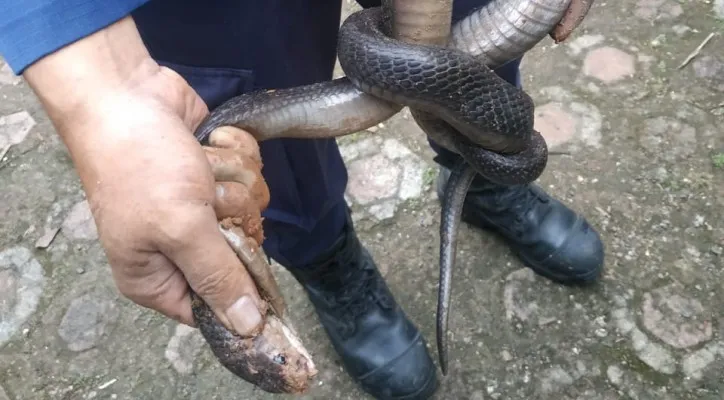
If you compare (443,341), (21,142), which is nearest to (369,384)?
(443,341)

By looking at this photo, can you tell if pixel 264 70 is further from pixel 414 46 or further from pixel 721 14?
pixel 721 14

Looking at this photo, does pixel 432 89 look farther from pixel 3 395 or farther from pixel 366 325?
pixel 3 395

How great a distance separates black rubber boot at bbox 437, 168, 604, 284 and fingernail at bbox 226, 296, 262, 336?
134 centimetres

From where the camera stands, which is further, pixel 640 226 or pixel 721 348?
pixel 640 226

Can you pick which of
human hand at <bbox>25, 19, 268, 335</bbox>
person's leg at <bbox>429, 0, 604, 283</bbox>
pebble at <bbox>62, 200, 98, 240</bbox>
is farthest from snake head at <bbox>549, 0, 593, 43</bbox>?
pebble at <bbox>62, 200, 98, 240</bbox>

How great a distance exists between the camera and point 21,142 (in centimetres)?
312

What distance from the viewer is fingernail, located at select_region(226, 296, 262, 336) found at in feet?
3.65

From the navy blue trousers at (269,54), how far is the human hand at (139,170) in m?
0.33

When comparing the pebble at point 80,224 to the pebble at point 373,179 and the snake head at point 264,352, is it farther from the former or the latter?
the snake head at point 264,352

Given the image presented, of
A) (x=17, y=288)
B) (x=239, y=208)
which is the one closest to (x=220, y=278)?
(x=239, y=208)

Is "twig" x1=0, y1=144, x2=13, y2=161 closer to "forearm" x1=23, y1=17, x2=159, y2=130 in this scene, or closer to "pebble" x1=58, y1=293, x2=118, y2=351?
"pebble" x1=58, y1=293, x2=118, y2=351

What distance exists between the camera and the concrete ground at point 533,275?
2.17 m

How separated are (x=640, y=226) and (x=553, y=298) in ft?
1.39

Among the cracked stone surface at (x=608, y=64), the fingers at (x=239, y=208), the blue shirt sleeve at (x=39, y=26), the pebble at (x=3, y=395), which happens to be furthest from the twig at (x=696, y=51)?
the pebble at (x=3, y=395)
